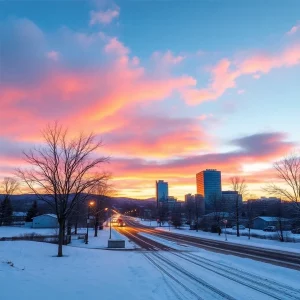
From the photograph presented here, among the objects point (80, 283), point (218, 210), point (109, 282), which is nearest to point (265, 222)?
point (218, 210)

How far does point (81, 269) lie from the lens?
1722 cm

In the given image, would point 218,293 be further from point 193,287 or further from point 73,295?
point 73,295

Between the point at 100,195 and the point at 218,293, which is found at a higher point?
the point at 100,195

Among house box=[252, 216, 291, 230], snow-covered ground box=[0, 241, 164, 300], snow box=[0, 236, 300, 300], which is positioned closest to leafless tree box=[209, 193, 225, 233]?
house box=[252, 216, 291, 230]

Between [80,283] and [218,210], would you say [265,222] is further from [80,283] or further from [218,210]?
[80,283]

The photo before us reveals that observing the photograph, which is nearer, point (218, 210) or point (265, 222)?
point (218, 210)

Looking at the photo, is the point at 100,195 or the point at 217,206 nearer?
the point at 100,195

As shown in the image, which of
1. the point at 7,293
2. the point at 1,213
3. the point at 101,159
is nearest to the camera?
the point at 7,293

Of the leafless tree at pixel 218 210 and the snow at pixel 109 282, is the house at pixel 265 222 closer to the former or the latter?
the leafless tree at pixel 218 210

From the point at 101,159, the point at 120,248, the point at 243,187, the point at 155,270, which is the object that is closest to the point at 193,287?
the point at 155,270

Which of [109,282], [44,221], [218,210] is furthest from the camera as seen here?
[44,221]

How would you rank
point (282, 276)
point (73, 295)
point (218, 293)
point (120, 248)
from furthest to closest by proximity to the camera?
point (120, 248) → point (282, 276) → point (218, 293) → point (73, 295)

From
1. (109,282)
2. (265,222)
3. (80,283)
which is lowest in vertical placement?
(265,222)

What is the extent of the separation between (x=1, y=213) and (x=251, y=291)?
9175 cm
